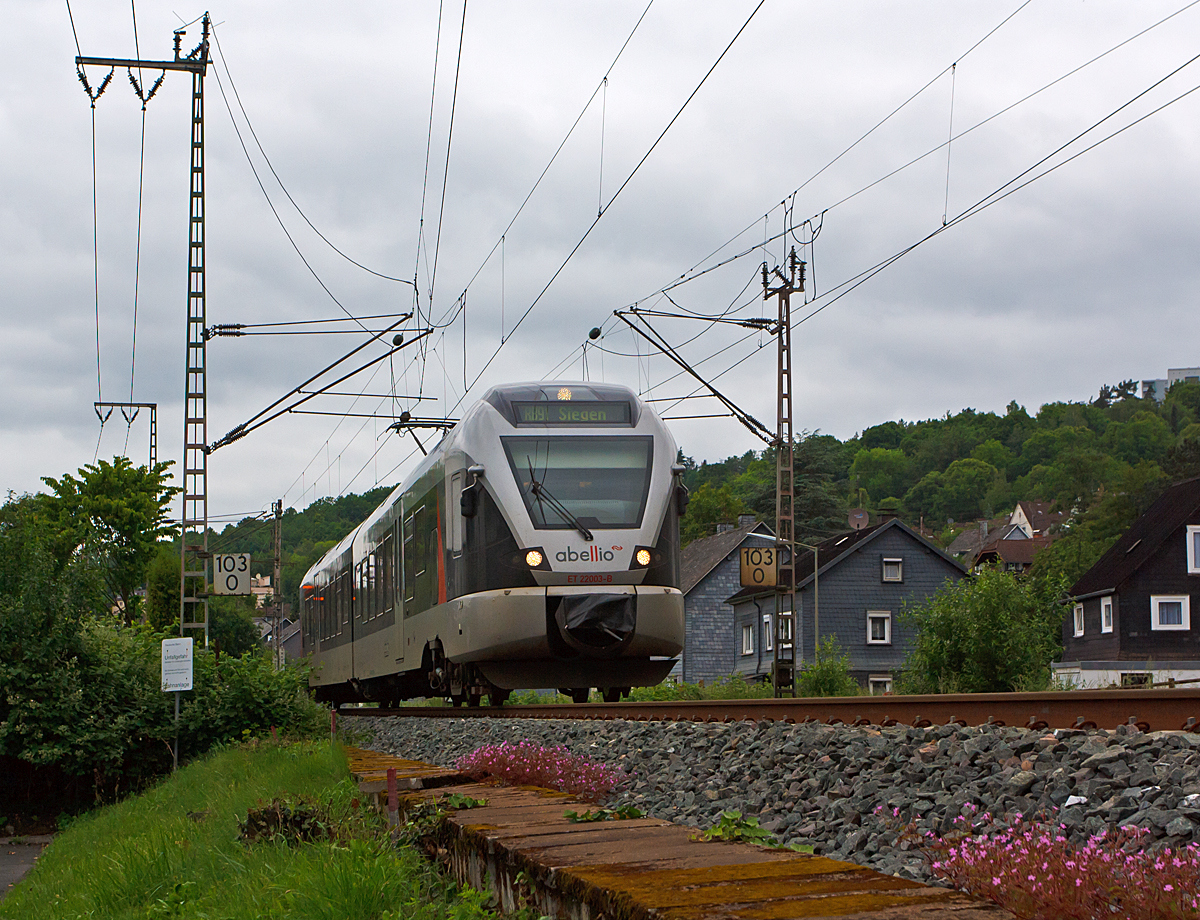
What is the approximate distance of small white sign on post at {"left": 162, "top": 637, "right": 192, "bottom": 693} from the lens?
1803 centimetres

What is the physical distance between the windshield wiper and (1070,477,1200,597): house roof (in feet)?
→ 120

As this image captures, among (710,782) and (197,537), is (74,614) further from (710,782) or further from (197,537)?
(710,782)

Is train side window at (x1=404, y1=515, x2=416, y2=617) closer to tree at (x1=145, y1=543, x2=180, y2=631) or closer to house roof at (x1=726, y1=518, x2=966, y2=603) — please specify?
house roof at (x1=726, y1=518, x2=966, y2=603)

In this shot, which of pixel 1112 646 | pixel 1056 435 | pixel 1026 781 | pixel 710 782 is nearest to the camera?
pixel 1026 781

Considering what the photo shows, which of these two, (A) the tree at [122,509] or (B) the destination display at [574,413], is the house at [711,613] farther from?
(B) the destination display at [574,413]

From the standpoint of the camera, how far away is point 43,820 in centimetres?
2014

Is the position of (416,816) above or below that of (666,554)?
below

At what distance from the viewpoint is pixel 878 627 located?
5097 centimetres

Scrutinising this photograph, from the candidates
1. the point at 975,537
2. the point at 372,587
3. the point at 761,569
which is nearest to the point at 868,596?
the point at 761,569

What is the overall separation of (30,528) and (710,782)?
16546 mm

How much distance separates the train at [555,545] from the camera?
13656 millimetres

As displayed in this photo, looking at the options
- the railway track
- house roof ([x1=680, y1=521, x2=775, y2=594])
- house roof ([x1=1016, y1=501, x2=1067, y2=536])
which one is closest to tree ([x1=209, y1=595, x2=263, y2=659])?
house roof ([x1=680, y1=521, x2=775, y2=594])

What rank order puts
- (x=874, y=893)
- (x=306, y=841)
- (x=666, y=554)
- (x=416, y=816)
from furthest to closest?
(x=666, y=554) → (x=306, y=841) → (x=416, y=816) → (x=874, y=893)

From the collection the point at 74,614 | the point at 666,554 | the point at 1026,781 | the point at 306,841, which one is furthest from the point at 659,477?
the point at 74,614
